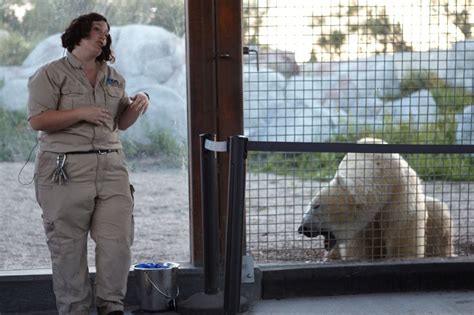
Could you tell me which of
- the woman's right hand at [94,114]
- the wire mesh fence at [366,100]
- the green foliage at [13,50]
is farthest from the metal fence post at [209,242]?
the green foliage at [13,50]

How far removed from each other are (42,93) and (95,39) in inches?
14.7

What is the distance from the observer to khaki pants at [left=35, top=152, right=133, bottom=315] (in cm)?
422

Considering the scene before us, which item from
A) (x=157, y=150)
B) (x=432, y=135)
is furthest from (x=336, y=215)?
(x=157, y=150)

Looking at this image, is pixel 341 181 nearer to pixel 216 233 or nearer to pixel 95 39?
pixel 216 233

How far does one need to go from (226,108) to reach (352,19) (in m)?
0.97

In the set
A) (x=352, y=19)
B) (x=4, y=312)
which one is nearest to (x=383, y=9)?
(x=352, y=19)

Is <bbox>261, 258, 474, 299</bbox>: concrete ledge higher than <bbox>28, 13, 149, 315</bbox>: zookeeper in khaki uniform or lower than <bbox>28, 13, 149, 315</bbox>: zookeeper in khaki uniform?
lower

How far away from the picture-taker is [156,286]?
4859 mm

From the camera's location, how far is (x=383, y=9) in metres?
5.34

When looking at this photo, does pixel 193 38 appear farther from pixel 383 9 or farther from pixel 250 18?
pixel 383 9

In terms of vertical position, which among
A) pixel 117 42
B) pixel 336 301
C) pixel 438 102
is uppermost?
pixel 117 42

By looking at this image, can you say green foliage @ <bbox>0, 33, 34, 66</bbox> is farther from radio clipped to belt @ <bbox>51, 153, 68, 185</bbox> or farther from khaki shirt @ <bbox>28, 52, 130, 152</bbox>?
radio clipped to belt @ <bbox>51, 153, 68, 185</bbox>

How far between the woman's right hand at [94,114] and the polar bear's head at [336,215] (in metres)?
1.79

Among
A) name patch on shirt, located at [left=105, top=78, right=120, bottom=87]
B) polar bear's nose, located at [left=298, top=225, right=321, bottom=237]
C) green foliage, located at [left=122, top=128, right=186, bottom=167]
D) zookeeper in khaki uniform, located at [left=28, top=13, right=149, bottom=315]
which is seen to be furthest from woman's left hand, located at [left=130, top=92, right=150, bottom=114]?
polar bear's nose, located at [left=298, top=225, right=321, bottom=237]
